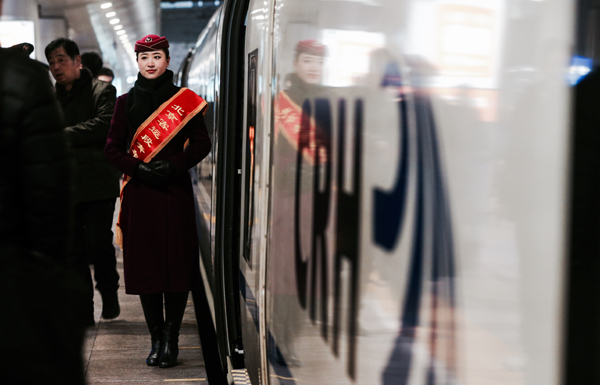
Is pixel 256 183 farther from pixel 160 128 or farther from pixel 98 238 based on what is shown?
pixel 98 238

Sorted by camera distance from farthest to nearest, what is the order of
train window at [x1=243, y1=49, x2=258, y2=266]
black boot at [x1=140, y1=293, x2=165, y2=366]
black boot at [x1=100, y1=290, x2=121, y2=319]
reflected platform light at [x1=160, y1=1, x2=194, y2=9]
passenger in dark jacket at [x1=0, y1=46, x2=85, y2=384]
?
reflected platform light at [x1=160, y1=1, x2=194, y2=9]
black boot at [x1=100, y1=290, x2=121, y2=319]
black boot at [x1=140, y1=293, x2=165, y2=366]
train window at [x1=243, y1=49, x2=258, y2=266]
passenger in dark jacket at [x1=0, y1=46, x2=85, y2=384]

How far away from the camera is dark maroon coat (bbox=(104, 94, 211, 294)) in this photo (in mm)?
3691

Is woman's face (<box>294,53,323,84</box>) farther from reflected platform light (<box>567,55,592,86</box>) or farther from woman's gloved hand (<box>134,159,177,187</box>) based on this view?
woman's gloved hand (<box>134,159,177,187</box>)

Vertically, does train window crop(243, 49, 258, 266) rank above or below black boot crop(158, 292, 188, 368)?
above

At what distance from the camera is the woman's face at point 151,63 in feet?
12.0

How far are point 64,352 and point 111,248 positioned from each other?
3.43m

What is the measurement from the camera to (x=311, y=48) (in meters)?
1.73

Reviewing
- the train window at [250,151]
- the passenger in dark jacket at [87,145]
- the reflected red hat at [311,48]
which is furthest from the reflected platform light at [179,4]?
the reflected red hat at [311,48]

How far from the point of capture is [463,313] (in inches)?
39.1

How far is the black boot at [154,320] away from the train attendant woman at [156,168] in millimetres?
80

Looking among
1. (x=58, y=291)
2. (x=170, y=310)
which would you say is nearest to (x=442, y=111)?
(x=58, y=291)

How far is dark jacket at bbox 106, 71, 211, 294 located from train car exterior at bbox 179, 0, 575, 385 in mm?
1711

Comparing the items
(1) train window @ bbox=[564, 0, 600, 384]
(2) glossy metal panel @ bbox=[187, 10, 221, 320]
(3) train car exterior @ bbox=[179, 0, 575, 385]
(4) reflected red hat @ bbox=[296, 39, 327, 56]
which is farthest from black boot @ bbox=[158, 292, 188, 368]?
(1) train window @ bbox=[564, 0, 600, 384]

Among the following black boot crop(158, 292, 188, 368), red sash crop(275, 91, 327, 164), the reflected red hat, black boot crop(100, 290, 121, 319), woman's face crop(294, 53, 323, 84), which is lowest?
black boot crop(100, 290, 121, 319)
